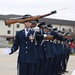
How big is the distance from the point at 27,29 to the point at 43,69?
1563 mm

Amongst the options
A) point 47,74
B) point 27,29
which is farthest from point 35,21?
point 47,74

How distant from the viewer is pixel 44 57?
796 cm

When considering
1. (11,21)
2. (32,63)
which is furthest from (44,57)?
(11,21)

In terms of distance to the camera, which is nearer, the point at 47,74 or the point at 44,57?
the point at 44,57

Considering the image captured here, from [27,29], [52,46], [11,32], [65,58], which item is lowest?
[11,32]

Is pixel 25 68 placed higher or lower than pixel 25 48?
lower

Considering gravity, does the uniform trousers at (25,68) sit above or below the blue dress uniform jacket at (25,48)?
below

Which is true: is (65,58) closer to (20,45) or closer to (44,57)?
(44,57)

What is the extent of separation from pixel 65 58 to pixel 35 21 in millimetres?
5671

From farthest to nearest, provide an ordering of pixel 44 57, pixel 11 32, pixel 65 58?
pixel 11 32
pixel 65 58
pixel 44 57

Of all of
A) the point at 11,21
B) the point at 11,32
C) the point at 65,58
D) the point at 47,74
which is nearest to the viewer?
the point at 11,21

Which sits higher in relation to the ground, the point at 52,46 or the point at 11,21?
the point at 11,21

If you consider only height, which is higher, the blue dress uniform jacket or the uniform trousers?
the blue dress uniform jacket

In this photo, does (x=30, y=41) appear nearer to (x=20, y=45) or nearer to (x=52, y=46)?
(x=20, y=45)
